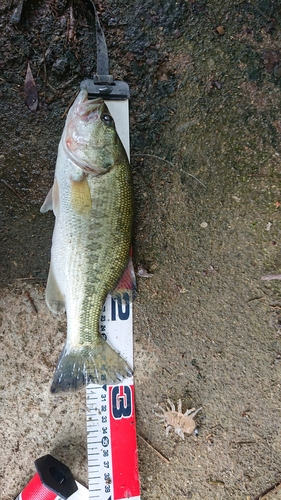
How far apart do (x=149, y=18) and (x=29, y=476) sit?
3068 mm

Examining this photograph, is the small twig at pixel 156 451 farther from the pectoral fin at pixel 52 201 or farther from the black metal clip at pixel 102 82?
the black metal clip at pixel 102 82

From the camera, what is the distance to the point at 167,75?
2441 millimetres

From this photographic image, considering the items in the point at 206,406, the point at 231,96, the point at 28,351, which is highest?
the point at 231,96

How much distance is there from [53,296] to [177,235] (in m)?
0.89

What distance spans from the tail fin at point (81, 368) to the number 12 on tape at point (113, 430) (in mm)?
222

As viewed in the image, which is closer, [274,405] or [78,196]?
[78,196]

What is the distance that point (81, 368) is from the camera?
7.13 ft

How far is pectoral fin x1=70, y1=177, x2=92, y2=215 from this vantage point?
1.99 metres

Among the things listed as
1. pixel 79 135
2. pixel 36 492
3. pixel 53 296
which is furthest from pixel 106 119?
pixel 36 492

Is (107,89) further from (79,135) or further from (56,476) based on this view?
(56,476)

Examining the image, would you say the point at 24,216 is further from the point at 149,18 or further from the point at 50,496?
the point at 50,496

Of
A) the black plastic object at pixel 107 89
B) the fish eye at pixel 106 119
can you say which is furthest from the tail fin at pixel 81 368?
the black plastic object at pixel 107 89

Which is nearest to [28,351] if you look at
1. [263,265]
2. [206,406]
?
[206,406]

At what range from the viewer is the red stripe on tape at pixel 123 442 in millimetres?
2420
